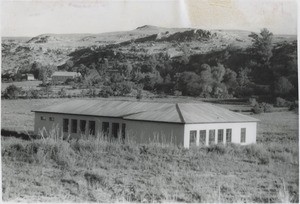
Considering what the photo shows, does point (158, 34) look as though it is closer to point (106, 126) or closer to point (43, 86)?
point (43, 86)

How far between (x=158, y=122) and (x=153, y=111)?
0.24 metres

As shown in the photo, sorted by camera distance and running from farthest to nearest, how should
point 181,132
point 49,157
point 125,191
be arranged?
point 181,132 → point 49,157 → point 125,191

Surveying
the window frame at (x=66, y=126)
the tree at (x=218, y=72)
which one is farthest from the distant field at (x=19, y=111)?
the tree at (x=218, y=72)

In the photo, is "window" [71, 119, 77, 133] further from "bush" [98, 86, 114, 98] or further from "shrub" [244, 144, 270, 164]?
"shrub" [244, 144, 270, 164]

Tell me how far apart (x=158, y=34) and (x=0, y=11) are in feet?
7.85

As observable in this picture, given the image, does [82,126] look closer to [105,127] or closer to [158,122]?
[105,127]

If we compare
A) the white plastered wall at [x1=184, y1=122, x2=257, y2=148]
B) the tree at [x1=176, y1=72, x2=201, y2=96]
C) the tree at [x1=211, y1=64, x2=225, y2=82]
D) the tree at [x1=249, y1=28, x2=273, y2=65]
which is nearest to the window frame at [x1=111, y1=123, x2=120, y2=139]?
the white plastered wall at [x1=184, y1=122, x2=257, y2=148]

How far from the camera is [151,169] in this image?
25.8 feet

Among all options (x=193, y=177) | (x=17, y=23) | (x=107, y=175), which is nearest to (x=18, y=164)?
(x=107, y=175)

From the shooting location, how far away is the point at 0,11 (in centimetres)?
776

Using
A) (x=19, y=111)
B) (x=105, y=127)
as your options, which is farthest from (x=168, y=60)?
(x=105, y=127)

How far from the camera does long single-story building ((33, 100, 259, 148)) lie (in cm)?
945

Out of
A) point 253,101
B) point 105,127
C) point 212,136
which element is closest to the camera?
point 253,101

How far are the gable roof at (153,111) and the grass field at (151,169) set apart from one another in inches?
29.5
